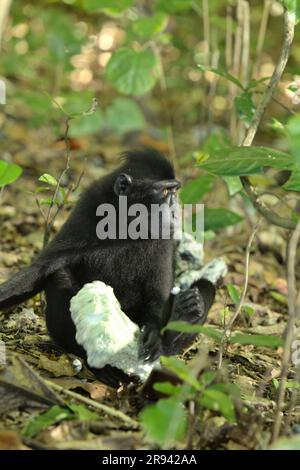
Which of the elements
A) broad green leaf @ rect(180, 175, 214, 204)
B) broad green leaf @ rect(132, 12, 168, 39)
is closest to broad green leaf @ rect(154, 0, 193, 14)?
broad green leaf @ rect(132, 12, 168, 39)

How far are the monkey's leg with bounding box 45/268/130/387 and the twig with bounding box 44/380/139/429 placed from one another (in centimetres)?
40

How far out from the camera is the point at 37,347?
491cm

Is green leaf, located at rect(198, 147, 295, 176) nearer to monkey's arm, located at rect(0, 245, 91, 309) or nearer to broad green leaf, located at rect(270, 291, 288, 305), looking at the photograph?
monkey's arm, located at rect(0, 245, 91, 309)

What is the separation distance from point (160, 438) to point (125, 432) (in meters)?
0.73

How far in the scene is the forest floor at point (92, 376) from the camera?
141 inches

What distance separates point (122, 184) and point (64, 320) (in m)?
1.19

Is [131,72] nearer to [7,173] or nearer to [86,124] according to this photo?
[86,124]

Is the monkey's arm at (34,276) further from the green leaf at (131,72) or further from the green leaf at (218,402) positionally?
the green leaf at (131,72)

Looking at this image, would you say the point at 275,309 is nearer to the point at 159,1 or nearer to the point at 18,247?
the point at 18,247

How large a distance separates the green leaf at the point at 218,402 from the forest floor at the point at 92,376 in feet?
0.61

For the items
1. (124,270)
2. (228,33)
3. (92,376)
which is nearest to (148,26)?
Result: (228,33)

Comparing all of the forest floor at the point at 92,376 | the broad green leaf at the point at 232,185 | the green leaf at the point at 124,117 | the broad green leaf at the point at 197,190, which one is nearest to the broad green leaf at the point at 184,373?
the forest floor at the point at 92,376

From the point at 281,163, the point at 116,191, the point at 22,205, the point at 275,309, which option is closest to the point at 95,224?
the point at 116,191

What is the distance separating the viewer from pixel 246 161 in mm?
4242
